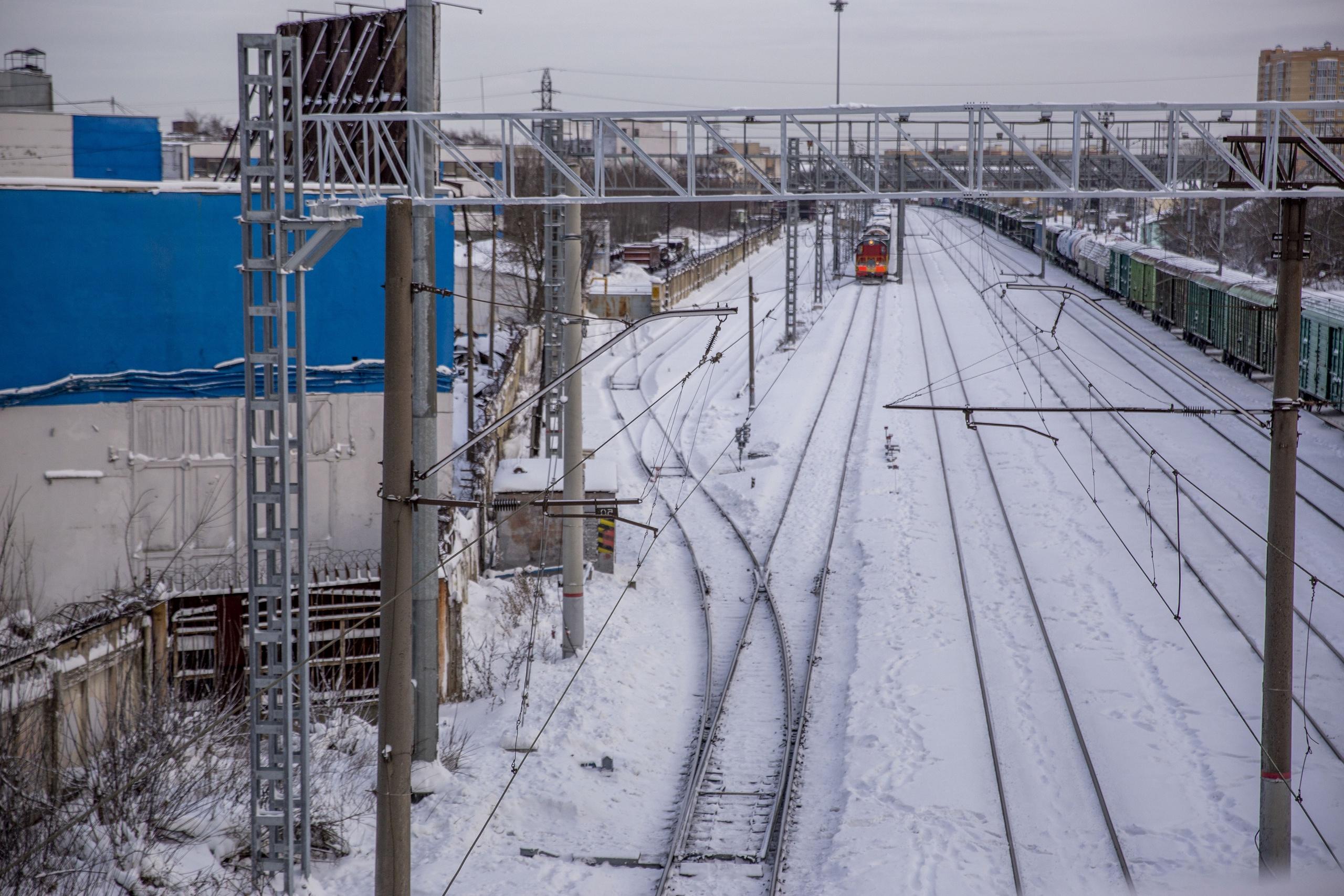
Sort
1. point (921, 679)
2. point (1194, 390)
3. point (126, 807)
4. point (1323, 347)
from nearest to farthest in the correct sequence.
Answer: point (126, 807) → point (921, 679) → point (1323, 347) → point (1194, 390)

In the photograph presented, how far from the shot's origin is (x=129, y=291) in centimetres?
1320

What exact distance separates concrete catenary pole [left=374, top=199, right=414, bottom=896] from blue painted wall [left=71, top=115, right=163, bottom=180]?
633 inches

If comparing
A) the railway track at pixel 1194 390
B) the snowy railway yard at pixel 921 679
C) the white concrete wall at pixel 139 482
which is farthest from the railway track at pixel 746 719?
the railway track at pixel 1194 390

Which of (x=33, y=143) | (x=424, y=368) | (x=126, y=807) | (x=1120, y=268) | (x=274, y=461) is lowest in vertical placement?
(x=126, y=807)

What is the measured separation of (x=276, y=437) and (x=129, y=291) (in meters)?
7.25

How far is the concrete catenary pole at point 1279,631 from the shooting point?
7.34 metres

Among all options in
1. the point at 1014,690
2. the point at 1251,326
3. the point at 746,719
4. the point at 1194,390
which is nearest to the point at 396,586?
the point at 746,719

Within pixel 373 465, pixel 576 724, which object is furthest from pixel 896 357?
→ pixel 576 724

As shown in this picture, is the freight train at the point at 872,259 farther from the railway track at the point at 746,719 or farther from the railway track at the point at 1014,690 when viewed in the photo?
the railway track at the point at 746,719

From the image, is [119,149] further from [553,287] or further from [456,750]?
[456,750]

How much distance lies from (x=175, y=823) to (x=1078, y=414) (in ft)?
71.9

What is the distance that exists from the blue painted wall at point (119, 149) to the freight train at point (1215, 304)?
13.6m

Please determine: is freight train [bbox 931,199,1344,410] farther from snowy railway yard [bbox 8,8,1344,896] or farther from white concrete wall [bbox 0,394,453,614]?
white concrete wall [bbox 0,394,453,614]

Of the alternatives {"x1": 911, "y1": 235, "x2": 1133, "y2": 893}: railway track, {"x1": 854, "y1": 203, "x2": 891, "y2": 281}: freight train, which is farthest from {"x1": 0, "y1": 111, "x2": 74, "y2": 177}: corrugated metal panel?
{"x1": 854, "y1": 203, "x2": 891, "y2": 281}: freight train
